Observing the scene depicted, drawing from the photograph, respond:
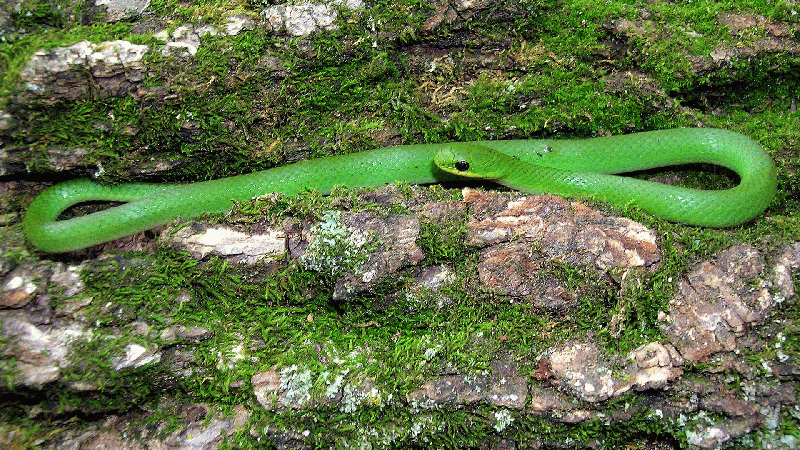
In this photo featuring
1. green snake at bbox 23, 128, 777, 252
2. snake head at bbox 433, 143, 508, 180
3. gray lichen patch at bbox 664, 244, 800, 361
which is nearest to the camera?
gray lichen patch at bbox 664, 244, 800, 361

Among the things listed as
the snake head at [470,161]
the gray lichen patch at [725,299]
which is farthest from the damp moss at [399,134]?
the snake head at [470,161]

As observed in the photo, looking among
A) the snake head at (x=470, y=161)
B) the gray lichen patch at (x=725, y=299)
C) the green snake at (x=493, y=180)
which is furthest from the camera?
the snake head at (x=470, y=161)

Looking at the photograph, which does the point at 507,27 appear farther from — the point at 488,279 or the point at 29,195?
the point at 29,195

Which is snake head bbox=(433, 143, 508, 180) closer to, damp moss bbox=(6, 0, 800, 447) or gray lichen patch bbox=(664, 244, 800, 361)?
damp moss bbox=(6, 0, 800, 447)

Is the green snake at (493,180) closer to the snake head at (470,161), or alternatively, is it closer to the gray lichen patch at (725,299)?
the snake head at (470,161)

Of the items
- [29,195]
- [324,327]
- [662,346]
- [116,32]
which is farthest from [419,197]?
[29,195]

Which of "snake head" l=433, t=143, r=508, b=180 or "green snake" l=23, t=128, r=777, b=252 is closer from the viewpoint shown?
"green snake" l=23, t=128, r=777, b=252

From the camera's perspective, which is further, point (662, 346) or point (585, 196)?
point (585, 196)

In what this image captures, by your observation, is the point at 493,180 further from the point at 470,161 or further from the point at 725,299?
the point at 725,299

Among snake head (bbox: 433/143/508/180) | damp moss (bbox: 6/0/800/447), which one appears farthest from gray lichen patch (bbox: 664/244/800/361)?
snake head (bbox: 433/143/508/180)
